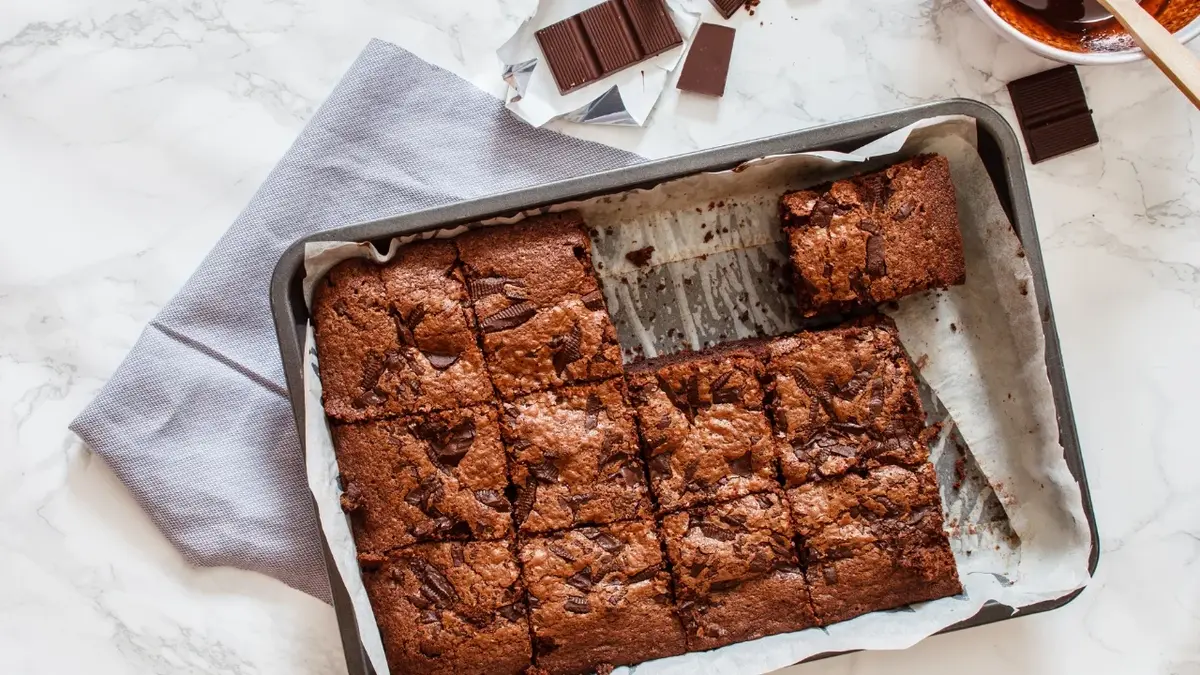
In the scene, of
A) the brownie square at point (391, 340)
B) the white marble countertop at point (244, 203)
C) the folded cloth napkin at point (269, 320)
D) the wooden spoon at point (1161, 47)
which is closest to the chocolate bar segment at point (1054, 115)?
the white marble countertop at point (244, 203)

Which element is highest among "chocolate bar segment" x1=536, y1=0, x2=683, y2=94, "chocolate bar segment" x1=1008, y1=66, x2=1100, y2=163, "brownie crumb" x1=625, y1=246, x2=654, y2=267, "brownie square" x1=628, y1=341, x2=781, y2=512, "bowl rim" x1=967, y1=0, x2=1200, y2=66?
"chocolate bar segment" x1=536, y1=0, x2=683, y2=94

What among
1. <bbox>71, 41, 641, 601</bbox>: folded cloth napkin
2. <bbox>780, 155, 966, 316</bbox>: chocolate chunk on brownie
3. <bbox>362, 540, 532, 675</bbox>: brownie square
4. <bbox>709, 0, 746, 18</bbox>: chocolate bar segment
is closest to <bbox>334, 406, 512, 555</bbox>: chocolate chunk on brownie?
<bbox>362, 540, 532, 675</bbox>: brownie square

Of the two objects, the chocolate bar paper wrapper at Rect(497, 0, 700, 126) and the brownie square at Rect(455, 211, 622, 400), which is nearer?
the brownie square at Rect(455, 211, 622, 400)

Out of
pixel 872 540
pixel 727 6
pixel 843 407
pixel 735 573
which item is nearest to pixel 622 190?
pixel 727 6

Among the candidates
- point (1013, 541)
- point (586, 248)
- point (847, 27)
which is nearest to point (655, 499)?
point (586, 248)

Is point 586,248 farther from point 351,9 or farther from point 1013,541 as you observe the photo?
point 1013,541

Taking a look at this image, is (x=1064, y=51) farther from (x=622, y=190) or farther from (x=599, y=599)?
(x=599, y=599)

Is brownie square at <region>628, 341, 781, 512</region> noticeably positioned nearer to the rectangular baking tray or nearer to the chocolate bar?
the rectangular baking tray
